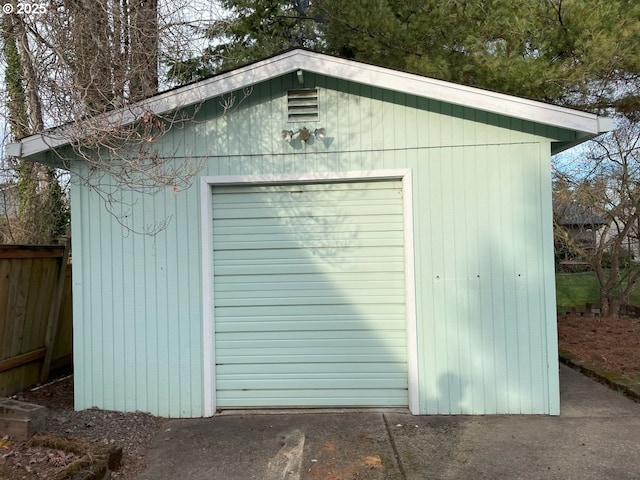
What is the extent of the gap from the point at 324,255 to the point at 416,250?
95cm

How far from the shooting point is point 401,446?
12.3 ft

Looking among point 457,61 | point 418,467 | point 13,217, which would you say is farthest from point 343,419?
point 13,217

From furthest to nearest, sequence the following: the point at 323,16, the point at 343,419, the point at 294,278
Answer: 1. the point at 323,16
2. the point at 294,278
3. the point at 343,419

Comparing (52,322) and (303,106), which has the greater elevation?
(303,106)

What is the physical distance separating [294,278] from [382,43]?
394 centimetres

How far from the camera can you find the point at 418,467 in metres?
3.41

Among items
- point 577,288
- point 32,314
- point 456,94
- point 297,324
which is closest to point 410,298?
point 297,324

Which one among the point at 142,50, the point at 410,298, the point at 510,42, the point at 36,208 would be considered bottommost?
the point at 410,298

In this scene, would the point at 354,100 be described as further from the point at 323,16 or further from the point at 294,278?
the point at 323,16

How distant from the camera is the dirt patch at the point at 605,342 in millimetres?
5836

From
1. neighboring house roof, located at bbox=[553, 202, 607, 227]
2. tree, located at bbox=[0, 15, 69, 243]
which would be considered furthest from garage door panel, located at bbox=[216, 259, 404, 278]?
neighboring house roof, located at bbox=[553, 202, 607, 227]

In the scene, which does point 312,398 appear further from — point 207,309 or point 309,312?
point 207,309

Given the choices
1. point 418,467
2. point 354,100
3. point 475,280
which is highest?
point 354,100

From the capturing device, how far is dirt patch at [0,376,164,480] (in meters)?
3.08
